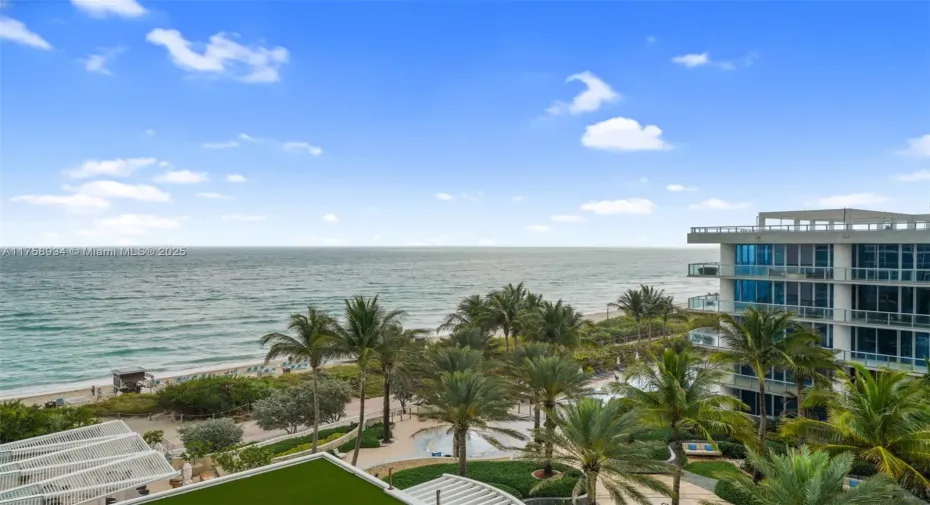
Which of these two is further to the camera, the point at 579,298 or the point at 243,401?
the point at 579,298

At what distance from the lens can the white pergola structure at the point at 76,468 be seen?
16891 millimetres

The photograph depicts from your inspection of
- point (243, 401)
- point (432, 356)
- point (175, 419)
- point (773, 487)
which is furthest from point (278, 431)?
point (773, 487)

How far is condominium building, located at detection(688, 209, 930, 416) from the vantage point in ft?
83.1

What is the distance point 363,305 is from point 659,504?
1426 centimetres

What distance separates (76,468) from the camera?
18.8 metres

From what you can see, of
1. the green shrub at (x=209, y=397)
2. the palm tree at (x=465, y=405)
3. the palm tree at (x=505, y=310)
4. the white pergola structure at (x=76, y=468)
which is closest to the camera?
the white pergola structure at (x=76, y=468)

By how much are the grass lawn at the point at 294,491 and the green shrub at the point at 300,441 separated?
12.2 meters

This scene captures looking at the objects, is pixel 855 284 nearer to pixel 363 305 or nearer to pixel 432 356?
pixel 432 356

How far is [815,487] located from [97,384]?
5888 centimetres

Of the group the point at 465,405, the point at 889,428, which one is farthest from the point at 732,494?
the point at 465,405

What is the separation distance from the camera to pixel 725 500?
20203 mm

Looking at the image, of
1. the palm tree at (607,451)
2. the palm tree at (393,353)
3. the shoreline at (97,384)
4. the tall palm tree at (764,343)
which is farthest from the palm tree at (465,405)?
the shoreline at (97,384)

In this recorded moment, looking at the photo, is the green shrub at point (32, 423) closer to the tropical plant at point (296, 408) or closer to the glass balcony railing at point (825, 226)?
the tropical plant at point (296, 408)

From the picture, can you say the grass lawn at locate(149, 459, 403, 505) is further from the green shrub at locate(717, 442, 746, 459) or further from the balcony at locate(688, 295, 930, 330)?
the balcony at locate(688, 295, 930, 330)
